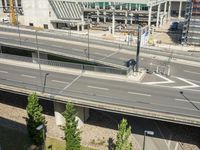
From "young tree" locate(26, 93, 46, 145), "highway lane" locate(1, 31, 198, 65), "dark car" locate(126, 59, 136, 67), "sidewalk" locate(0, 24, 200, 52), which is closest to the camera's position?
"young tree" locate(26, 93, 46, 145)

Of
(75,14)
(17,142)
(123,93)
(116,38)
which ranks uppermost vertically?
(75,14)

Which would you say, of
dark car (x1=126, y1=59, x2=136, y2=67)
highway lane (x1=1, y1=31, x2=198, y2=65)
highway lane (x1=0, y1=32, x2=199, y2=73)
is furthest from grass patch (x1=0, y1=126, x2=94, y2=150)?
highway lane (x1=1, y1=31, x2=198, y2=65)

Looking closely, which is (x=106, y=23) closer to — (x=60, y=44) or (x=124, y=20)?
(x=124, y=20)

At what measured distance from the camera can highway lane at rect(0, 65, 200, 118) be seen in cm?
4210

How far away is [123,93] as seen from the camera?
47.0 m

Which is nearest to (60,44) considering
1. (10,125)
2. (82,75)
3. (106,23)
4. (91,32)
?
(82,75)

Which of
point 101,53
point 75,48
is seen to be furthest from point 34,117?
point 75,48

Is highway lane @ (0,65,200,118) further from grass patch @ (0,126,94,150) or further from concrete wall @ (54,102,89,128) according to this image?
grass patch @ (0,126,94,150)

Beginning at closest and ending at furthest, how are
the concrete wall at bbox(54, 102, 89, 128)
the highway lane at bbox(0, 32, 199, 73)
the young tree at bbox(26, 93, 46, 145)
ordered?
the young tree at bbox(26, 93, 46, 145)
the concrete wall at bbox(54, 102, 89, 128)
the highway lane at bbox(0, 32, 199, 73)

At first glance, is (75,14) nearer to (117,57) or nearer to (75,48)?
(75,48)

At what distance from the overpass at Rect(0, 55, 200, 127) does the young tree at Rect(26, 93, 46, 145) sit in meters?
4.61

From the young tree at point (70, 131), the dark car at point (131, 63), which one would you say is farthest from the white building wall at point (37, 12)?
the young tree at point (70, 131)

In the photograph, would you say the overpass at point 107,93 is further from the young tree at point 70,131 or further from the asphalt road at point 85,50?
the asphalt road at point 85,50

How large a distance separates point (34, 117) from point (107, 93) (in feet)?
41.7
